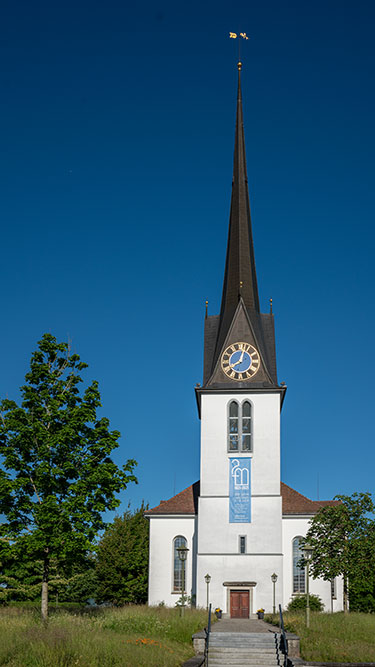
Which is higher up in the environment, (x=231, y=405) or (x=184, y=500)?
(x=231, y=405)

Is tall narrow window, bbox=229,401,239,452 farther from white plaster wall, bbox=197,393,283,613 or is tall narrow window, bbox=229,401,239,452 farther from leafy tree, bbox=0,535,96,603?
leafy tree, bbox=0,535,96,603

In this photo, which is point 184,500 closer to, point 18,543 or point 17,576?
point 17,576

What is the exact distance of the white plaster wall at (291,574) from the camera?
42188 millimetres

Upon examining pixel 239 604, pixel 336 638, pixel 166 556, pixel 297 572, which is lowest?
pixel 239 604

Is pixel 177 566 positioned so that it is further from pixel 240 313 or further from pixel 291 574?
pixel 240 313

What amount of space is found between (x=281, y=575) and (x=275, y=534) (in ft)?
7.38

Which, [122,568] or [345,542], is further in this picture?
[122,568]

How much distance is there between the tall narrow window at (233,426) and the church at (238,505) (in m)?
0.06

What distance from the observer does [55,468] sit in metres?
26.5

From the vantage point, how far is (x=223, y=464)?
42.5 m

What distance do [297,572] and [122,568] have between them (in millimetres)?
14243

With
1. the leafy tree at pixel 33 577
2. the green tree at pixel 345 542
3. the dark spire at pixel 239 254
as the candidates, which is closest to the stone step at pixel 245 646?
the leafy tree at pixel 33 577

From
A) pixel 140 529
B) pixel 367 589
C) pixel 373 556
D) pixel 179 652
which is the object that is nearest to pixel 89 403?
pixel 179 652

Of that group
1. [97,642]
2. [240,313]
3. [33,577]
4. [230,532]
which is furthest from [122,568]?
[97,642]
